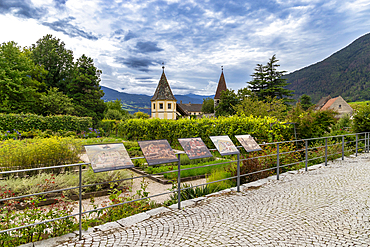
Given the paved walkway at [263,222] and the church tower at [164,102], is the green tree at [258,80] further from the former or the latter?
the paved walkway at [263,222]

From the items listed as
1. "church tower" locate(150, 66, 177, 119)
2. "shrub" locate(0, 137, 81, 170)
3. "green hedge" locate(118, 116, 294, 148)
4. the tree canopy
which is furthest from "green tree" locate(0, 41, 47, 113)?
"church tower" locate(150, 66, 177, 119)

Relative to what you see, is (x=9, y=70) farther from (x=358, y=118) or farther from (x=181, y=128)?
(x=358, y=118)

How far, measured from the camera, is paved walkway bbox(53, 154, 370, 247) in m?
3.14

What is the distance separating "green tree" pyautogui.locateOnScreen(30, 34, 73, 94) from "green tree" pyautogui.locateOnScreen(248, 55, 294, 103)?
3799 centimetres

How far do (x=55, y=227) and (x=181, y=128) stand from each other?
11.5m

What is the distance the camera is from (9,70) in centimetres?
2819

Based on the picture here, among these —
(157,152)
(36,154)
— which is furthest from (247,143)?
(36,154)

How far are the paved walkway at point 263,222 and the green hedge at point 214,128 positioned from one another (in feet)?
13.7

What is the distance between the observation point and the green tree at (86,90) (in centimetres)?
3978

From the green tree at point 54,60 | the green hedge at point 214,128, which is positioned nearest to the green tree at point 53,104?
the green tree at point 54,60

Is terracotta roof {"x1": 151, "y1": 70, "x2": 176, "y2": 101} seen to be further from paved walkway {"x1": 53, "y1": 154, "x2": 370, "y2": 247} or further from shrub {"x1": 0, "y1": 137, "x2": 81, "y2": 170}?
paved walkway {"x1": 53, "y1": 154, "x2": 370, "y2": 247}

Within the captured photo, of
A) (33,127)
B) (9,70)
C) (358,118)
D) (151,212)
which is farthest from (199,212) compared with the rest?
(9,70)

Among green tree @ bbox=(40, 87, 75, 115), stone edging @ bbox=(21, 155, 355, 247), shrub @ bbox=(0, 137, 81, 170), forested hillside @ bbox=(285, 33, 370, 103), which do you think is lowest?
stone edging @ bbox=(21, 155, 355, 247)

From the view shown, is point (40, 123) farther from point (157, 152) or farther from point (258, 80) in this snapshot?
point (258, 80)
